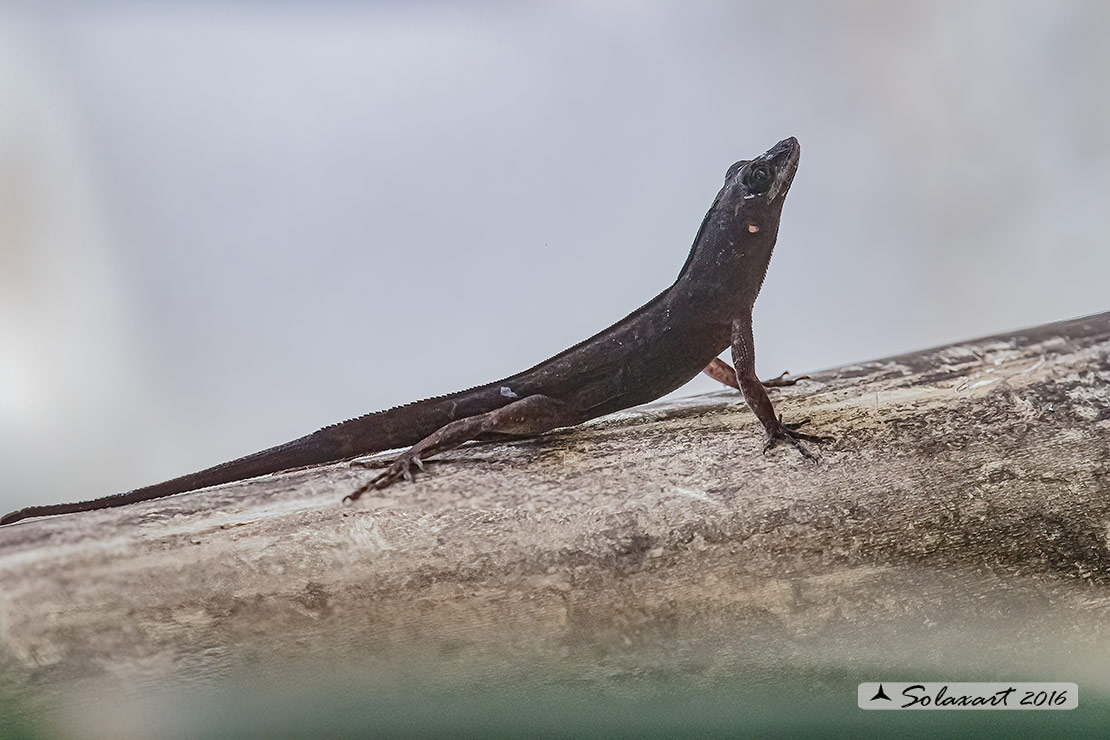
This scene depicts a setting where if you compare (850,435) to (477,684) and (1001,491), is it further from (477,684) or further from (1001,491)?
(477,684)

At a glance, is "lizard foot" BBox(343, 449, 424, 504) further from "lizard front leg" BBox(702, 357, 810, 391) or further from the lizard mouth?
the lizard mouth

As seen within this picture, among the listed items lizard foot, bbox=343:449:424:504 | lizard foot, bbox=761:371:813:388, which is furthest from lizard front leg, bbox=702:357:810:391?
lizard foot, bbox=343:449:424:504

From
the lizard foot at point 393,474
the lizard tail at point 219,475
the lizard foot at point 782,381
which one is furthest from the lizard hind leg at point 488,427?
the lizard foot at point 782,381

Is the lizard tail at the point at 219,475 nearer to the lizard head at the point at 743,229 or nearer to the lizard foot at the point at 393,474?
the lizard foot at the point at 393,474

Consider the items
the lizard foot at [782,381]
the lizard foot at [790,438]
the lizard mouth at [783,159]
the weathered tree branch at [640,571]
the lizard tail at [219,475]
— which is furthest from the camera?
the lizard foot at [782,381]

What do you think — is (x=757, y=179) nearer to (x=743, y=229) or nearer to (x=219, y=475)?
(x=743, y=229)

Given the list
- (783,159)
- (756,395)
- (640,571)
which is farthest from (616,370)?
(783,159)
